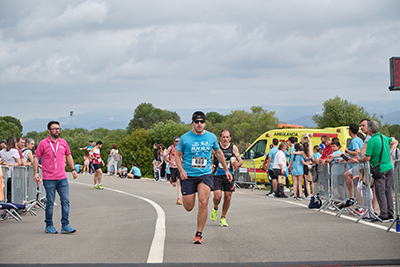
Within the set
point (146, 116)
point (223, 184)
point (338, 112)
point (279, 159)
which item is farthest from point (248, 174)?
point (146, 116)

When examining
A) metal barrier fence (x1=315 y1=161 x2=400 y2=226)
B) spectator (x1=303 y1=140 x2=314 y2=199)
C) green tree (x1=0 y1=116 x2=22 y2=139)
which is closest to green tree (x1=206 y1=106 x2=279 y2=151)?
green tree (x1=0 y1=116 x2=22 y2=139)

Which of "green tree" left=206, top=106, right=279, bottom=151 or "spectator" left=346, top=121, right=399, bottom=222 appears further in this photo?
"green tree" left=206, top=106, right=279, bottom=151

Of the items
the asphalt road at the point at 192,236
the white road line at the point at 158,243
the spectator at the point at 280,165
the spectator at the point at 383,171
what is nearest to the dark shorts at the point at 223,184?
the asphalt road at the point at 192,236

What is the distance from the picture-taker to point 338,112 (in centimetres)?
8162

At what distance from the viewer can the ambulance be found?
830 inches

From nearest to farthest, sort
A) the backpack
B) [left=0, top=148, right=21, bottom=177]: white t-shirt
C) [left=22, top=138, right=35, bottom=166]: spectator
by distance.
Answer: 1. [left=0, top=148, right=21, bottom=177]: white t-shirt
2. the backpack
3. [left=22, top=138, right=35, bottom=166]: spectator

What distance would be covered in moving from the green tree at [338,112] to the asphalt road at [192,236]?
70984mm

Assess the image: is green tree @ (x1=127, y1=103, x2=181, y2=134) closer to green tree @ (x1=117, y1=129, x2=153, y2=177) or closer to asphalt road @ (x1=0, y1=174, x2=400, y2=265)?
green tree @ (x1=117, y1=129, x2=153, y2=177)

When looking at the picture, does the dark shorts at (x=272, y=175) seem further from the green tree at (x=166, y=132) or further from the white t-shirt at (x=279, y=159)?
the green tree at (x=166, y=132)

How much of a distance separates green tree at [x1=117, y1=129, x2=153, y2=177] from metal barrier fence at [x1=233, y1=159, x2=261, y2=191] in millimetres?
21047

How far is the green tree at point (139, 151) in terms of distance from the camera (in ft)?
144

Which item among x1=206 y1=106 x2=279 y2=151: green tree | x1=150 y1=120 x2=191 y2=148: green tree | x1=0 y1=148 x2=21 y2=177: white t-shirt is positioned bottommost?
x1=0 y1=148 x2=21 y2=177: white t-shirt

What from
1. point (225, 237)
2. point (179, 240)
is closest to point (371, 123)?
point (225, 237)

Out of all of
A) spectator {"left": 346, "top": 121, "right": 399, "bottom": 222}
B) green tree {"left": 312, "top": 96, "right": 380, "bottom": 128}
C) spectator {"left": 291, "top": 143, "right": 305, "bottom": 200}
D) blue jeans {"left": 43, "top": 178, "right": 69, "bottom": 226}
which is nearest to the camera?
blue jeans {"left": 43, "top": 178, "right": 69, "bottom": 226}
